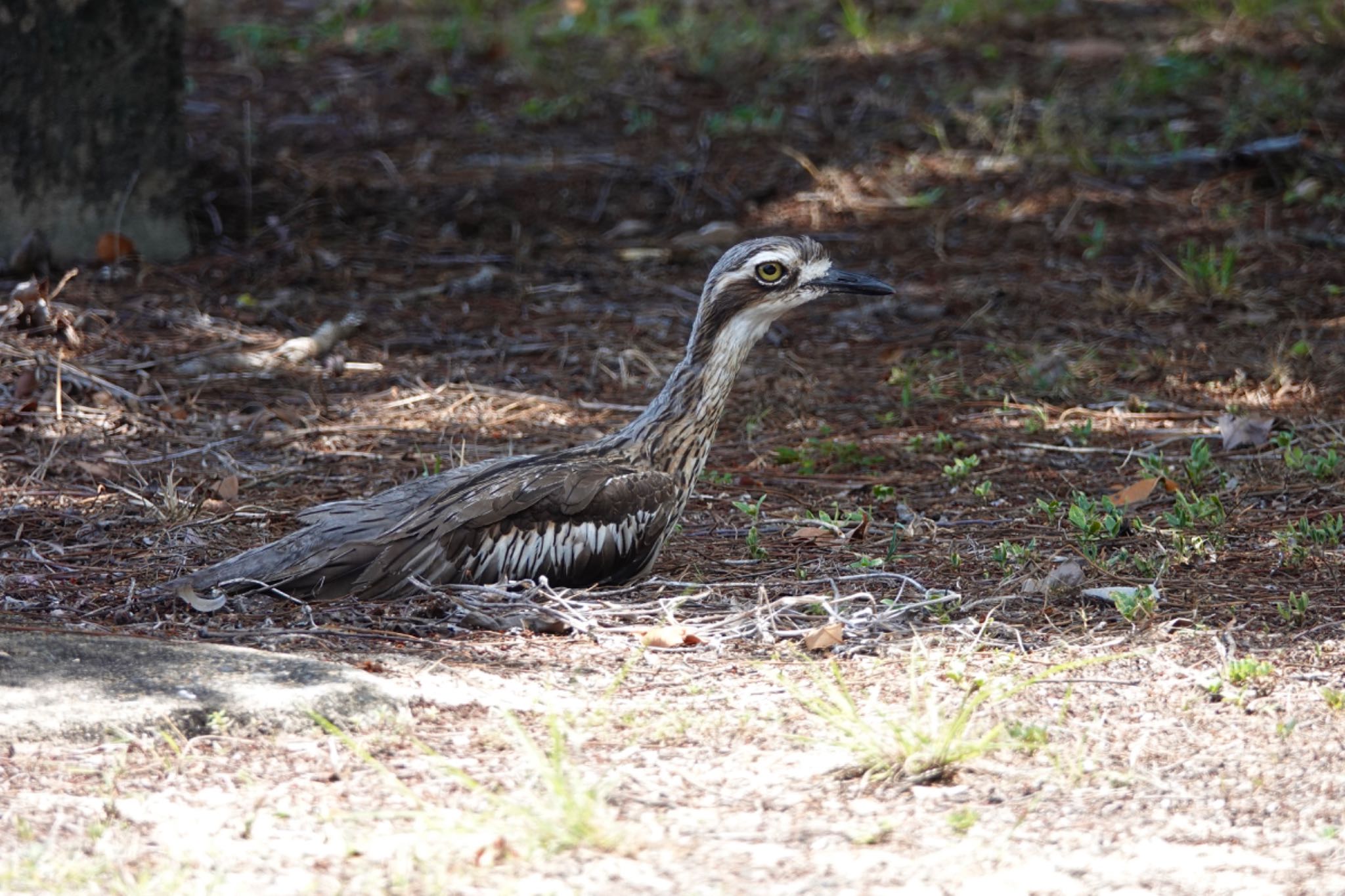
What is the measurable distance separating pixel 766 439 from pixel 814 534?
110cm

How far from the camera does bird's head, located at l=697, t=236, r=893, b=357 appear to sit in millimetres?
4770

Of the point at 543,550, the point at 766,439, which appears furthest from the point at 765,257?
the point at 766,439

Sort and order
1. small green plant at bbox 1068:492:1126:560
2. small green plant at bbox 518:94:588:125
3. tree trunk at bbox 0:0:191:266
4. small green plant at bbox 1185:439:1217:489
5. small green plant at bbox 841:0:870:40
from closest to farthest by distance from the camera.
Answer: small green plant at bbox 1068:492:1126:560 < small green plant at bbox 1185:439:1217:489 < tree trunk at bbox 0:0:191:266 < small green plant at bbox 518:94:588:125 < small green plant at bbox 841:0:870:40

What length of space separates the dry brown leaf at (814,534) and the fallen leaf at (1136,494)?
91 cm

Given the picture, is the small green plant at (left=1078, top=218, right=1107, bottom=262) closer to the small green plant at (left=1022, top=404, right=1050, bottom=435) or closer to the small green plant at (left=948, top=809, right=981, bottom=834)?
the small green plant at (left=1022, top=404, right=1050, bottom=435)

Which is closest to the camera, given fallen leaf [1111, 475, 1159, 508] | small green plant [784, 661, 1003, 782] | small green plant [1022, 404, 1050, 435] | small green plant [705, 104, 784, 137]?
small green plant [784, 661, 1003, 782]

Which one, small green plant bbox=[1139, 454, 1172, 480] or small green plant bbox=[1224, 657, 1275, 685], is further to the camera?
small green plant bbox=[1139, 454, 1172, 480]

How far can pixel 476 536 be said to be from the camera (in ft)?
14.5

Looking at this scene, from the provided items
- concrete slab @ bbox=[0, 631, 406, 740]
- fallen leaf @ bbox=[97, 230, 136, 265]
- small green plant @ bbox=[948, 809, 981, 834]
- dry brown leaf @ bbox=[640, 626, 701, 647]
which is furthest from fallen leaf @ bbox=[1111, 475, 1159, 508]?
fallen leaf @ bbox=[97, 230, 136, 265]

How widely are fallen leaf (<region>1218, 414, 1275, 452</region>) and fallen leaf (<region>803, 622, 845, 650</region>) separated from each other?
223 cm

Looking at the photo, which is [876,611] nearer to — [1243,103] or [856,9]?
[1243,103]

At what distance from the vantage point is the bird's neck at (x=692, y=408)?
187 inches

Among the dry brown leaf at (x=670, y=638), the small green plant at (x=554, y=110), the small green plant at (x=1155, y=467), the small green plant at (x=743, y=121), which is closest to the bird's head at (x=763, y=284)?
the dry brown leaf at (x=670, y=638)

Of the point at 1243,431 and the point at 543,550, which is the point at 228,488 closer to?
the point at 543,550
